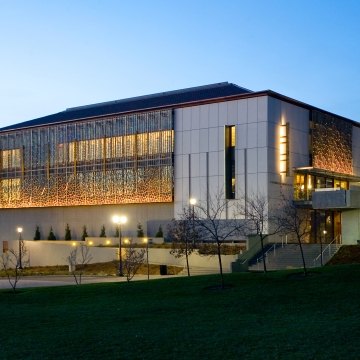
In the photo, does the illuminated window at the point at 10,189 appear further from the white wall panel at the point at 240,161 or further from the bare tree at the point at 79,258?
the white wall panel at the point at 240,161

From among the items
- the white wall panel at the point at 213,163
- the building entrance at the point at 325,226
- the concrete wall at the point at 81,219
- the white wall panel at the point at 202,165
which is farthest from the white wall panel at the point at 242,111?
the concrete wall at the point at 81,219

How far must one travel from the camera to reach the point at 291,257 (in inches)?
1896

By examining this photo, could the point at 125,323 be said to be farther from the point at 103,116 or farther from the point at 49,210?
the point at 49,210

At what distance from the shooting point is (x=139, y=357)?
45.3ft

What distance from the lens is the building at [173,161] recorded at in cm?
5519

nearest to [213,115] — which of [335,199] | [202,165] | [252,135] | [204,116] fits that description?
[204,116]

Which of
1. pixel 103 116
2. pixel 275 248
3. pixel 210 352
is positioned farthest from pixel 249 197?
pixel 210 352

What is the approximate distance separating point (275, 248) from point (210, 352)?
36.7 m

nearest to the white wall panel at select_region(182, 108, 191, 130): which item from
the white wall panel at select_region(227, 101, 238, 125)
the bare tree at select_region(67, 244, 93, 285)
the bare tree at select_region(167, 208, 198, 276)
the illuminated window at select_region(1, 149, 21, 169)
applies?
the white wall panel at select_region(227, 101, 238, 125)

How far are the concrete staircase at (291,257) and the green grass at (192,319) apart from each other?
15.7 meters

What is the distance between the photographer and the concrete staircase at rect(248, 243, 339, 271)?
46656 millimetres

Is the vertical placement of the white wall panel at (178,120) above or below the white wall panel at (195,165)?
above

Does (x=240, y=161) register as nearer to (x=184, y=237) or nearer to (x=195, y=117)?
(x=195, y=117)

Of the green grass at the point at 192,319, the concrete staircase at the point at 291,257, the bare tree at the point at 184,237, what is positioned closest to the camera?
the green grass at the point at 192,319
